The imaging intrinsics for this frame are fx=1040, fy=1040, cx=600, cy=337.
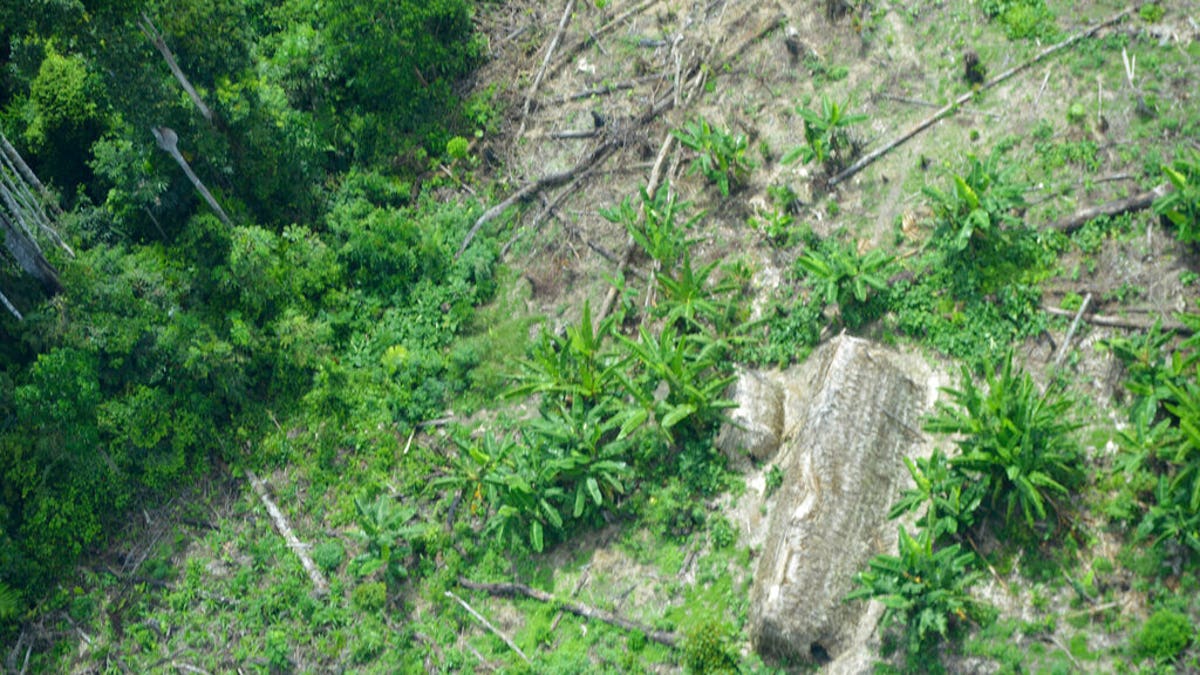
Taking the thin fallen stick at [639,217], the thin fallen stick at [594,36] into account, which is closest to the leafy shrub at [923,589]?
the thin fallen stick at [639,217]

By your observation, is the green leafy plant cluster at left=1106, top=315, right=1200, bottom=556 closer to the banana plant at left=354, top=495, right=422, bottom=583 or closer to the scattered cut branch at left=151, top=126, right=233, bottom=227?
the banana plant at left=354, top=495, right=422, bottom=583

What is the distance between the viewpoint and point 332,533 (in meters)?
12.5

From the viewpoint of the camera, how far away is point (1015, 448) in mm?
9250

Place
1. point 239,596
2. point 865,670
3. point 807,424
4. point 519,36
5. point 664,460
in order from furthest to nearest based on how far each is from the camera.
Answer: point 519,36 → point 239,596 → point 664,460 → point 807,424 → point 865,670

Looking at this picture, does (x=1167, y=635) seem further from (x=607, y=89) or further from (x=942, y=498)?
(x=607, y=89)

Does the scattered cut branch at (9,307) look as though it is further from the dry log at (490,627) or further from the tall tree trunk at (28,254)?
the dry log at (490,627)

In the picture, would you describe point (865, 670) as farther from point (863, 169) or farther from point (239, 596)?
point (239, 596)

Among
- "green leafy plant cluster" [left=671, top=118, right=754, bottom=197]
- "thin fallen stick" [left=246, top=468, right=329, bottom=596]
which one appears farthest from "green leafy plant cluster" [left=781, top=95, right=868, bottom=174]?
"thin fallen stick" [left=246, top=468, right=329, bottom=596]

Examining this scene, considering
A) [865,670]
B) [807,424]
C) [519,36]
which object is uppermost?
[519,36]

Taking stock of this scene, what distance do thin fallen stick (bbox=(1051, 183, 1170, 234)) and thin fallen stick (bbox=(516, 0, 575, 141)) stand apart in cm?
766

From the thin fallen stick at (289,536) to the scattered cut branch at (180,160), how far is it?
12.2ft

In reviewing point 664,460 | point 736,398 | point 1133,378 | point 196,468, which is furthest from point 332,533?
point 1133,378

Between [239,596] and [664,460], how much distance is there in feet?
17.4

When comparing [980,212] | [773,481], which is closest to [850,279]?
[980,212]
